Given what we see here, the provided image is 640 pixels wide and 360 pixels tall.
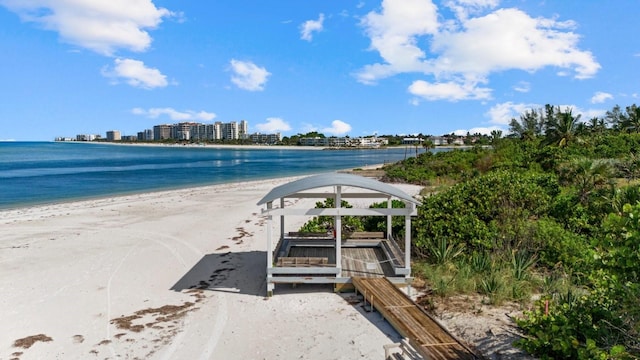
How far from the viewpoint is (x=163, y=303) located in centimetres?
987

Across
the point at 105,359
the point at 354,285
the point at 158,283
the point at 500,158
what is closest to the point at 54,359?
the point at 105,359

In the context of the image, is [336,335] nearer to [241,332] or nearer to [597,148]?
[241,332]

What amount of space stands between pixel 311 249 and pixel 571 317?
766 cm

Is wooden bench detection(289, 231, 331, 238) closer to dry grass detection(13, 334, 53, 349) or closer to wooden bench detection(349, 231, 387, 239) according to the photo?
wooden bench detection(349, 231, 387, 239)

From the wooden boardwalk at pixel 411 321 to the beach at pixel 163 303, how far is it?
1.05 ft

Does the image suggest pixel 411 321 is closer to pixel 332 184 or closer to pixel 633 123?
pixel 332 184

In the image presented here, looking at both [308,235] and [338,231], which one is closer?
[338,231]

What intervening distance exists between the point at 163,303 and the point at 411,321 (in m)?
5.72

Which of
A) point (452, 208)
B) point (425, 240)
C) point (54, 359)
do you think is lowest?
point (54, 359)

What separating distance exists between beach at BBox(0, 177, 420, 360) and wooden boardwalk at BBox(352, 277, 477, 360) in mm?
319

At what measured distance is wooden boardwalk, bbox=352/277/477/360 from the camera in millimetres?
6645

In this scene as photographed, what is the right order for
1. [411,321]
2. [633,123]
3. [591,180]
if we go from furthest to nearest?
[633,123]
[591,180]
[411,321]

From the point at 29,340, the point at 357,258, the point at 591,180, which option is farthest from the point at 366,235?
the point at 29,340

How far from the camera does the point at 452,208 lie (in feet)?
41.4
